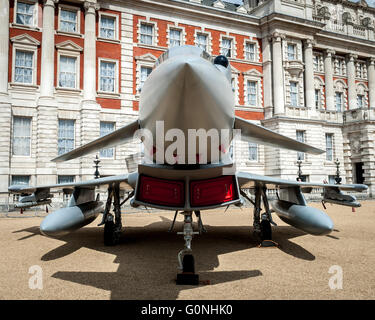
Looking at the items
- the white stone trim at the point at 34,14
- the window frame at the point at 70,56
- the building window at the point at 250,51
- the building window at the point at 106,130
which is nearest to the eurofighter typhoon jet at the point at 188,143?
the building window at the point at 106,130

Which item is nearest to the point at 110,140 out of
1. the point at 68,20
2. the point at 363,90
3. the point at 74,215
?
the point at 74,215

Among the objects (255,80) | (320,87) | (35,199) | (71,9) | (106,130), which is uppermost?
(71,9)

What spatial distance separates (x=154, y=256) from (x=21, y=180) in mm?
18131

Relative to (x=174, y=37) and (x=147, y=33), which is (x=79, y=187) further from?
(x=174, y=37)

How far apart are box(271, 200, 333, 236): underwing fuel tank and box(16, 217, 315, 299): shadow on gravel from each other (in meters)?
0.71

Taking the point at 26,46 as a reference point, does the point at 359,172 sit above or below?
below

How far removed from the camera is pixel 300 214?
6.77 m

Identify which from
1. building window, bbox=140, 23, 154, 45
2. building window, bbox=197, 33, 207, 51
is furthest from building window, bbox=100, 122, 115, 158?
building window, bbox=197, 33, 207, 51

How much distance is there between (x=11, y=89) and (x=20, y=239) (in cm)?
1625

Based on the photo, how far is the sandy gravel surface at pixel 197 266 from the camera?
4.24 metres

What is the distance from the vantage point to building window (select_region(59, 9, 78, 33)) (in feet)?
75.3

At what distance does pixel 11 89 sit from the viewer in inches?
826

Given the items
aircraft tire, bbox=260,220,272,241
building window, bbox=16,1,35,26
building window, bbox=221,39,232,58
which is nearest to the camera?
aircraft tire, bbox=260,220,272,241

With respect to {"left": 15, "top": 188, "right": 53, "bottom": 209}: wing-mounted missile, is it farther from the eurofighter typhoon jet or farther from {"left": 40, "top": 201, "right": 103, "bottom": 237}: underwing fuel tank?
the eurofighter typhoon jet
